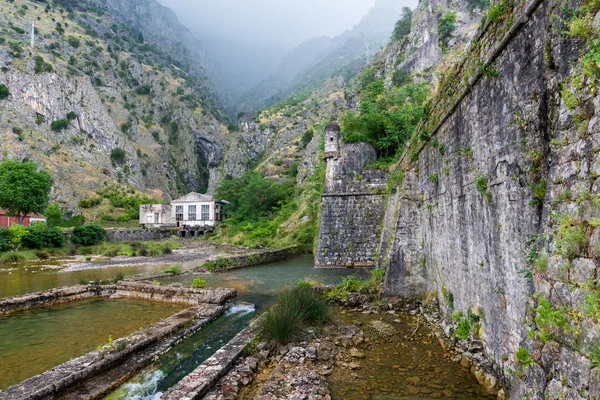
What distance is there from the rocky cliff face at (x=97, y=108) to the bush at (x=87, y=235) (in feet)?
79.4

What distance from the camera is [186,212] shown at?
5869 centimetres

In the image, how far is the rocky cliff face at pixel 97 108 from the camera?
58.1m

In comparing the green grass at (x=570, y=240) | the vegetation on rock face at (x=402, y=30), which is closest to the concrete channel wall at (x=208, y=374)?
the green grass at (x=570, y=240)

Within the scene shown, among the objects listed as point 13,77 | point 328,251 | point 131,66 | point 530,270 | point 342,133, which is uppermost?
point 131,66

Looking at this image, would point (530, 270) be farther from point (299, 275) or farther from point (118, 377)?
point (299, 275)

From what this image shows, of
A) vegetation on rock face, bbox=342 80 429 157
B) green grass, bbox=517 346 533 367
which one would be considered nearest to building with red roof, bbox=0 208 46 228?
vegetation on rock face, bbox=342 80 429 157

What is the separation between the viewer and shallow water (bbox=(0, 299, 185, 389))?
588 centimetres

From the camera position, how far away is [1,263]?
73.4ft

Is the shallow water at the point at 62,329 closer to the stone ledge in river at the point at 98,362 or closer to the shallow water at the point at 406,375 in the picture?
the stone ledge in river at the point at 98,362

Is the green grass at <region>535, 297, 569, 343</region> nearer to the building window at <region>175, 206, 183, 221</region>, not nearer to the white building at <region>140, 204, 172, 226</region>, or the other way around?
the white building at <region>140, 204, 172, 226</region>

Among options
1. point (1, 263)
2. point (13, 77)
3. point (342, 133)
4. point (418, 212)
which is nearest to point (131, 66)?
point (13, 77)

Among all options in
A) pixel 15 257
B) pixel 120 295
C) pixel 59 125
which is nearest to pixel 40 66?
pixel 59 125

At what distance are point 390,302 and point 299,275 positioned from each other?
697 cm

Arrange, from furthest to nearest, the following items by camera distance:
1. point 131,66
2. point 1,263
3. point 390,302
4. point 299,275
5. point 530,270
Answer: point 131,66 < point 1,263 < point 299,275 < point 390,302 < point 530,270
